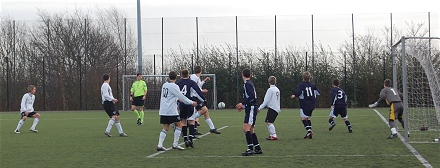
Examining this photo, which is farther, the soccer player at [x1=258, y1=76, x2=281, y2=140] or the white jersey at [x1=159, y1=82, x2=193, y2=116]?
the soccer player at [x1=258, y1=76, x2=281, y2=140]

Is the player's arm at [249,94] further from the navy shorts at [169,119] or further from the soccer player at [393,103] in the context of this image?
the soccer player at [393,103]

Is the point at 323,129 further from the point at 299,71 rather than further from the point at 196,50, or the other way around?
the point at 196,50

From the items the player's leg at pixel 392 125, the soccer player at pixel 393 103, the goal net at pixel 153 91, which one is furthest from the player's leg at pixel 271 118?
the goal net at pixel 153 91

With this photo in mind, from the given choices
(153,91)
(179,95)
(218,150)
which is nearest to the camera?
(179,95)

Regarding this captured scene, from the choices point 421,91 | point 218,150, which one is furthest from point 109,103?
point 421,91

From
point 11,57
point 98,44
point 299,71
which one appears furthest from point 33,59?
point 299,71

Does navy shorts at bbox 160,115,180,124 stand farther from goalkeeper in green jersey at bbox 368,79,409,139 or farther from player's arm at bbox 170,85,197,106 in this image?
goalkeeper in green jersey at bbox 368,79,409,139

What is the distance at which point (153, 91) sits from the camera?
35281 mm

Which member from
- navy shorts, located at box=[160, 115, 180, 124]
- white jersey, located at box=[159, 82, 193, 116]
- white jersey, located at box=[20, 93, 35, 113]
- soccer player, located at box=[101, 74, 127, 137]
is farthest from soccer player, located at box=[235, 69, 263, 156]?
white jersey, located at box=[20, 93, 35, 113]

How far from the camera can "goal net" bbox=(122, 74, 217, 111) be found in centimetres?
3497

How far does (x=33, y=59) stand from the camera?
42656 millimetres

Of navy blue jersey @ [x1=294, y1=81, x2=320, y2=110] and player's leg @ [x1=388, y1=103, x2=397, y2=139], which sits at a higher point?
navy blue jersey @ [x1=294, y1=81, x2=320, y2=110]

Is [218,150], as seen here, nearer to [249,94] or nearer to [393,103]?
[249,94]

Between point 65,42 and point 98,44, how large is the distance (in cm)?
253
